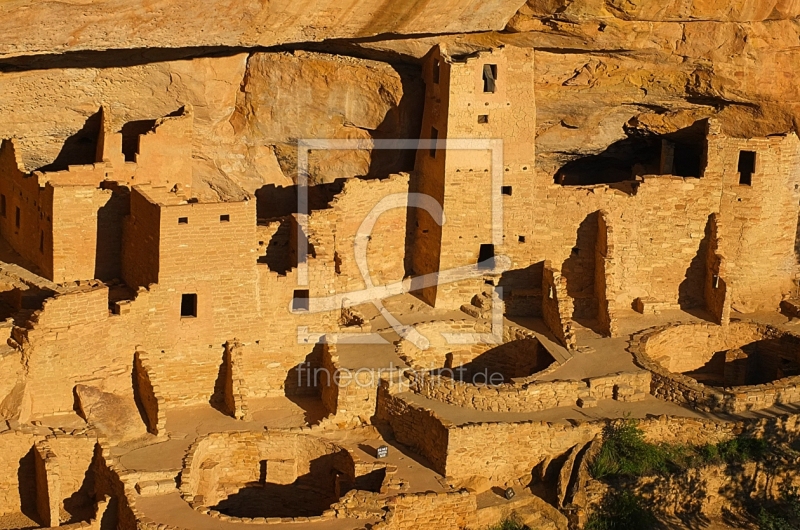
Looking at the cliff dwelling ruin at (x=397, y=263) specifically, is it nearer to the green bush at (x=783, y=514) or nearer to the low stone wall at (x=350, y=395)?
the low stone wall at (x=350, y=395)

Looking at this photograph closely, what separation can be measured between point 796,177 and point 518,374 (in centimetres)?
677

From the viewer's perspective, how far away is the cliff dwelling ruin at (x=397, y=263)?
28578 mm

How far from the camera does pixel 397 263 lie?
33844mm

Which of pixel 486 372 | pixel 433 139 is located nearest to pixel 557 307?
pixel 486 372

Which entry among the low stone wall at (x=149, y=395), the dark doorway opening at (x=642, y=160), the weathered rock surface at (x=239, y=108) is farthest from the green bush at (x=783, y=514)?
the low stone wall at (x=149, y=395)

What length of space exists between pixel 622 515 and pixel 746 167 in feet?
28.4

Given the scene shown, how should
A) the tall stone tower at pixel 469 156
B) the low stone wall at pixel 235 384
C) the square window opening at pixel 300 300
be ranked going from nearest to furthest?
the low stone wall at pixel 235 384, the square window opening at pixel 300 300, the tall stone tower at pixel 469 156

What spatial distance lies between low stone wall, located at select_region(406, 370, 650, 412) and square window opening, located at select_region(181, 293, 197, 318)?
3.79 meters

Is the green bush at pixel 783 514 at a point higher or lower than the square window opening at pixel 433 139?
lower

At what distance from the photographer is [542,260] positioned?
3344cm

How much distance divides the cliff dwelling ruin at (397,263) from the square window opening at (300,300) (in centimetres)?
5

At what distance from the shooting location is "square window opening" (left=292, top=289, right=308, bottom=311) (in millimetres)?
31484

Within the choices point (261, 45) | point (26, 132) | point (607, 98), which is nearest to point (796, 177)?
point (607, 98)

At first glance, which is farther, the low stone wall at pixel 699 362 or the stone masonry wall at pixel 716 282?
the stone masonry wall at pixel 716 282
